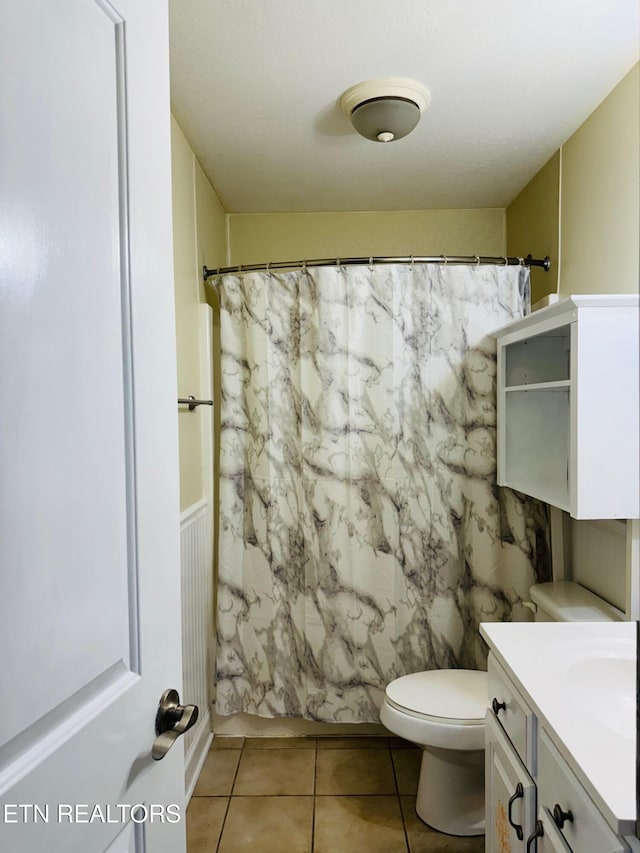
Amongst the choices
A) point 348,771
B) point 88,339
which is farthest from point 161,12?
point 348,771

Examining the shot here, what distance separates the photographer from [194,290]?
2455 millimetres

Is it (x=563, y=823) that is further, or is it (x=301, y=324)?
(x=301, y=324)

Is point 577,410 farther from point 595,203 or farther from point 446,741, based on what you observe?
point 446,741

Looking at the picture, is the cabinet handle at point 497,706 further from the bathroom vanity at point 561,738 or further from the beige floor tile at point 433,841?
the beige floor tile at point 433,841

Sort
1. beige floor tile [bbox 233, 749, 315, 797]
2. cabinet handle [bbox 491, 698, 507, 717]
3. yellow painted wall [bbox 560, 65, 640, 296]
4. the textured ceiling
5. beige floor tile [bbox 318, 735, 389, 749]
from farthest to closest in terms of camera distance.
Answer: beige floor tile [bbox 318, 735, 389, 749], beige floor tile [bbox 233, 749, 315, 797], yellow painted wall [bbox 560, 65, 640, 296], the textured ceiling, cabinet handle [bbox 491, 698, 507, 717]

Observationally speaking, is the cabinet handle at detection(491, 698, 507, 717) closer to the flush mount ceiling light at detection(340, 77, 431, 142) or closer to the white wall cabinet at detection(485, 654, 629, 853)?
the white wall cabinet at detection(485, 654, 629, 853)

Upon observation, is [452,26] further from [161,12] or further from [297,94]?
[161,12]

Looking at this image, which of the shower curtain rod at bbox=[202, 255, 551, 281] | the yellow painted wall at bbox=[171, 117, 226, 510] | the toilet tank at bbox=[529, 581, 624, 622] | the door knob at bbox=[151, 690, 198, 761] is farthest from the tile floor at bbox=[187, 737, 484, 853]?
the shower curtain rod at bbox=[202, 255, 551, 281]

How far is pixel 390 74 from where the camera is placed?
6.07 feet

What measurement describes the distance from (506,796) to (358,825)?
0.91 meters

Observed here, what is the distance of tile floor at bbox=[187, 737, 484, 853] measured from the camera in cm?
200

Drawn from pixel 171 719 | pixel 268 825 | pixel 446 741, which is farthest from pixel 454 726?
pixel 171 719

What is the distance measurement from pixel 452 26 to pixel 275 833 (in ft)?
8.11

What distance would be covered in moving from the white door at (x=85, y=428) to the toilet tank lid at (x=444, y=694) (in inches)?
47.4
